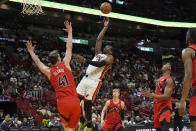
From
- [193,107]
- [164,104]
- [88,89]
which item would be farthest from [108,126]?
[193,107]

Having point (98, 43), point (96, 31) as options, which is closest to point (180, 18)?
point (96, 31)

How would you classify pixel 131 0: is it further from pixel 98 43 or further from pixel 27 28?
pixel 98 43

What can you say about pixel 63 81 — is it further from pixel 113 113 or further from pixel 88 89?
pixel 113 113


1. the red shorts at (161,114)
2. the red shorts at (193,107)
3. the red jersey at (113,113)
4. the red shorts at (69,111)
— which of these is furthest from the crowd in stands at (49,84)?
the red shorts at (193,107)

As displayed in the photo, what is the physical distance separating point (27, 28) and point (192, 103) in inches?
825

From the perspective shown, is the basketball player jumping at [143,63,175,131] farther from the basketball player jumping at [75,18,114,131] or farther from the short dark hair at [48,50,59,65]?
the short dark hair at [48,50,59,65]

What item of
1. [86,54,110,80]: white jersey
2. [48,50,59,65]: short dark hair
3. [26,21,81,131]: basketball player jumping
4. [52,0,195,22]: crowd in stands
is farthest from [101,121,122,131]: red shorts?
[52,0,195,22]: crowd in stands

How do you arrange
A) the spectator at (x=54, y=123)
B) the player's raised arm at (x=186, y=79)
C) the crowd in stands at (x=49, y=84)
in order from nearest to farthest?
the player's raised arm at (x=186, y=79) → the spectator at (x=54, y=123) → the crowd in stands at (x=49, y=84)

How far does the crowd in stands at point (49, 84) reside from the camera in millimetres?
13562

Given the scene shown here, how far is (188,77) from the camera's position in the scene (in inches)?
140

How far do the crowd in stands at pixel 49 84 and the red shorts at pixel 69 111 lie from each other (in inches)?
262

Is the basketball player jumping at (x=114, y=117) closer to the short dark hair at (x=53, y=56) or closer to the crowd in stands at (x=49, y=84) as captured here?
the short dark hair at (x=53, y=56)

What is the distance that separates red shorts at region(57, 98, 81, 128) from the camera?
4445mm

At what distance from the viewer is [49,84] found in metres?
16.8
